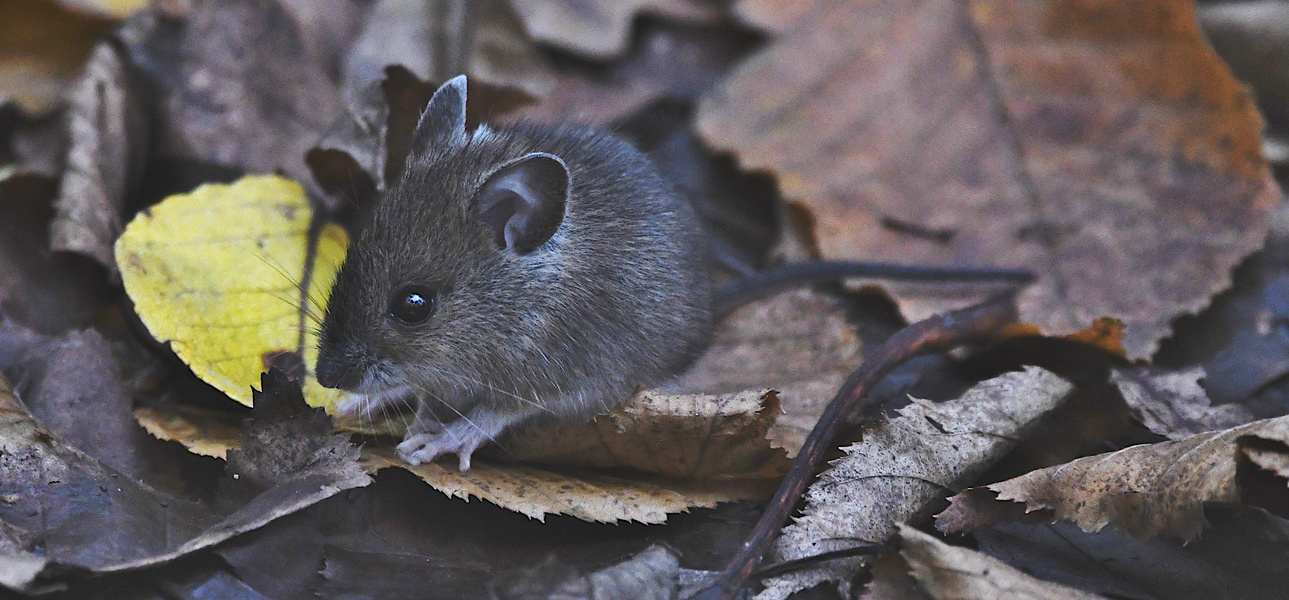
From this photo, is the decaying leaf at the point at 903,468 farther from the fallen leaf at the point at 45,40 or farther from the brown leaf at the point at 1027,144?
the fallen leaf at the point at 45,40

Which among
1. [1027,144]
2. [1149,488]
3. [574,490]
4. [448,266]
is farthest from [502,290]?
[1027,144]

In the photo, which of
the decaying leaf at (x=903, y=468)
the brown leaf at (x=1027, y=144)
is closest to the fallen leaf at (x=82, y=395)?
the decaying leaf at (x=903, y=468)

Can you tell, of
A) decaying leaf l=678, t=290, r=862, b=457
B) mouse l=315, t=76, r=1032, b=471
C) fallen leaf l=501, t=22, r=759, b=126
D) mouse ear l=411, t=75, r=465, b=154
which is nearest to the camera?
mouse l=315, t=76, r=1032, b=471

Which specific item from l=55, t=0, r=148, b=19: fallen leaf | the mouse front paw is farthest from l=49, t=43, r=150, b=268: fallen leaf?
the mouse front paw

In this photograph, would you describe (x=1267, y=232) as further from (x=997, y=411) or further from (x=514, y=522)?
(x=514, y=522)

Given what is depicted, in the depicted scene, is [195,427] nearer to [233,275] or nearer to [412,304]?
[233,275]

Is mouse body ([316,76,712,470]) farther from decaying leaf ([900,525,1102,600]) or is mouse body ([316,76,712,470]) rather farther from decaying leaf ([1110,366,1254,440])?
decaying leaf ([1110,366,1254,440])

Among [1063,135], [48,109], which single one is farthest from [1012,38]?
[48,109]
